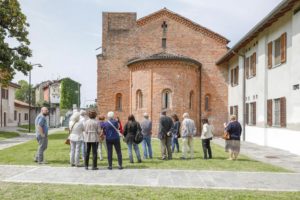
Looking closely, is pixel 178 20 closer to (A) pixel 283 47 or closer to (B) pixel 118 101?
(B) pixel 118 101

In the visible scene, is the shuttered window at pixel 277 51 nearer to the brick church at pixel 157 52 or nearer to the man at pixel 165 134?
the man at pixel 165 134

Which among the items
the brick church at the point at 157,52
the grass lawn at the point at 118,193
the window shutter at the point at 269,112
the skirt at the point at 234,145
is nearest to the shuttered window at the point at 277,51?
the window shutter at the point at 269,112

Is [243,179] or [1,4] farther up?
[1,4]

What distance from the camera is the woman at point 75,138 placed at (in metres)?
10.7

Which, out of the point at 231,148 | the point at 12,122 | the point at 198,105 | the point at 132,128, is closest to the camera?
the point at 132,128

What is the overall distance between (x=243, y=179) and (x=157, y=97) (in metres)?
16.9

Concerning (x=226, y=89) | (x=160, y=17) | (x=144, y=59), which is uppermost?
(x=160, y=17)

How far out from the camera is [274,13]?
50.5 feet

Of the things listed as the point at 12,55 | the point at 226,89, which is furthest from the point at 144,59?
the point at 12,55

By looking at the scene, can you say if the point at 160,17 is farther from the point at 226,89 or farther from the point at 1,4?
the point at 1,4

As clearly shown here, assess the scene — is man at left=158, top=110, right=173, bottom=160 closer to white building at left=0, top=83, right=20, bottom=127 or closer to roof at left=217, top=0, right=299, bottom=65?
roof at left=217, top=0, right=299, bottom=65

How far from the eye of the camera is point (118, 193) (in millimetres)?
6828

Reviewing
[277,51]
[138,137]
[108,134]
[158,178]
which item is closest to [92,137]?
[108,134]

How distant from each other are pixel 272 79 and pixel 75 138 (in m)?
11.4
